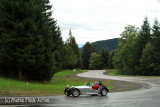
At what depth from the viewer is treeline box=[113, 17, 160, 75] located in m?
53.6

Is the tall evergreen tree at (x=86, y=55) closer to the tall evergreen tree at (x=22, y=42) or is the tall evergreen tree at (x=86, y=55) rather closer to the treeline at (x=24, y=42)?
the treeline at (x=24, y=42)

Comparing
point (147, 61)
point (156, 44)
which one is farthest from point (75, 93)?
point (156, 44)

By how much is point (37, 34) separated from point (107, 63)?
97.9 m

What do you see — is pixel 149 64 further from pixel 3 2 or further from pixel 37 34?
pixel 3 2

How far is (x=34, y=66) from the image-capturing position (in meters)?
23.5

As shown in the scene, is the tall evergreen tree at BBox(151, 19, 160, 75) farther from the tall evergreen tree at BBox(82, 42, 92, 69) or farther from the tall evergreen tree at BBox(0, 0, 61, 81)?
the tall evergreen tree at BBox(82, 42, 92, 69)

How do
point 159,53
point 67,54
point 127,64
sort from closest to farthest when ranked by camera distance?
1. point 159,53
2. point 127,64
3. point 67,54

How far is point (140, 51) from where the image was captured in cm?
5981

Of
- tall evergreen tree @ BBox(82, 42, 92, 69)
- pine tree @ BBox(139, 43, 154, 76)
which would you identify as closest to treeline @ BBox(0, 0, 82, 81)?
pine tree @ BBox(139, 43, 154, 76)

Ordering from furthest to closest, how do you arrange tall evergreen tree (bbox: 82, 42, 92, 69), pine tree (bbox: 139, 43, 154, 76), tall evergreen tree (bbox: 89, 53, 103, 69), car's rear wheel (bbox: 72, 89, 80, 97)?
tall evergreen tree (bbox: 82, 42, 92, 69) < tall evergreen tree (bbox: 89, 53, 103, 69) < pine tree (bbox: 139, 43, 154, 76) < car's rear wheel (bbox: 72, 89, 80, 97)

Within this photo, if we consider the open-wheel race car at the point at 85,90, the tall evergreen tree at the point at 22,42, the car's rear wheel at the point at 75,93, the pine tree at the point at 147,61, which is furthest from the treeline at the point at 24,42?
the pine tree at the point at 147,61

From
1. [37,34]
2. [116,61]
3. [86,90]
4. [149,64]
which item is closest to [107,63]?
[116,61]

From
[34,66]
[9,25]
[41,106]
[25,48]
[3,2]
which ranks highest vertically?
[3,2]

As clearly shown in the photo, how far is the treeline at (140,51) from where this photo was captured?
53.6 metres
